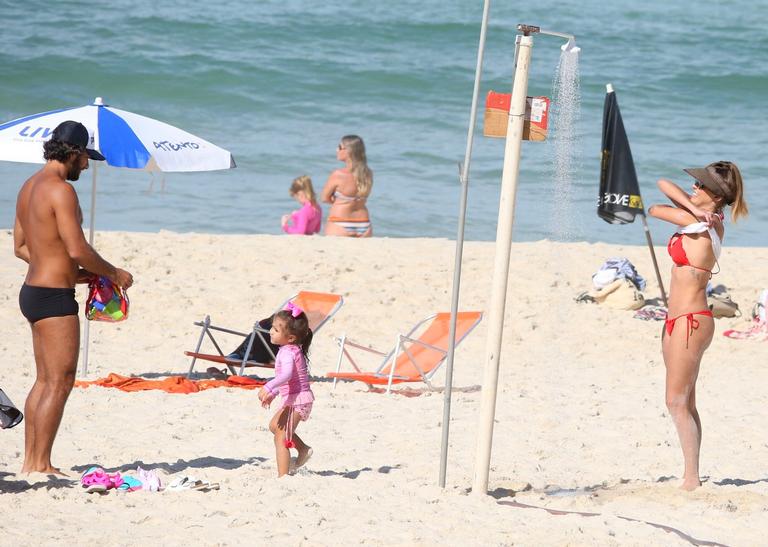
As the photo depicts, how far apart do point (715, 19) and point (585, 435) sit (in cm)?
2711

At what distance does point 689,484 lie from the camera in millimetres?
5270

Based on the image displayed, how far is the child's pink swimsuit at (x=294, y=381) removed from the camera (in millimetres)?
5391

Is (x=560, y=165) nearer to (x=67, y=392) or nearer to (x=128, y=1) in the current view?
(x=67, y=392)

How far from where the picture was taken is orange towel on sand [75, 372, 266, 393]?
7273 millimetres

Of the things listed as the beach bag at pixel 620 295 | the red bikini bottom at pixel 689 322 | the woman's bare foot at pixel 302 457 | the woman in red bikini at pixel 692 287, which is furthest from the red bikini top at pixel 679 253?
the beach bag at pixel 620 295

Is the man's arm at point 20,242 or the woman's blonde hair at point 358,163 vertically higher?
the woman's blonde hair at point 358,163

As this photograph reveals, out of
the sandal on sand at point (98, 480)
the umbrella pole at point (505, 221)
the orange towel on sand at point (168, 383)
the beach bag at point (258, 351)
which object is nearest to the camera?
the umbrella pole at point (505, 221)

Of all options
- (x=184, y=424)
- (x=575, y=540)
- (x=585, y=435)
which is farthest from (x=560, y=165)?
(x=184, y=424)

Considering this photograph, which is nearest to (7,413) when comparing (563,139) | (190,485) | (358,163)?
(190,485)

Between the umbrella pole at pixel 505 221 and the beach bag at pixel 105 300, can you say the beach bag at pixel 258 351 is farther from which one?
the umbrella pole at pixel 505 221

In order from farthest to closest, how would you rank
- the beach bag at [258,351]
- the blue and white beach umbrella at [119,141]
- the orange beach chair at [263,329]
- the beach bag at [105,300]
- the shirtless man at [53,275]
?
the beach bag at [258,351] → the orange beach chair at [263,329] → the blue and white beach umbrella at [119,141] → the beach bag at [105,300] → the shirtless man at [53,275]

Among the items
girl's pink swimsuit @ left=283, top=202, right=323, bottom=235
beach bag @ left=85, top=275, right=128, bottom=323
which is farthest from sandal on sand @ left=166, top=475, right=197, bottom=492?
girl's pink swimsuit @ left=283, top=202, right=323, bottom=235

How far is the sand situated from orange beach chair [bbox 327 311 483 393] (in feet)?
0.47

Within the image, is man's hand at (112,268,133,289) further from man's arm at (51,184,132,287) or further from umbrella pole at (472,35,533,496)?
umbrella pole at (472,35,533,496)
